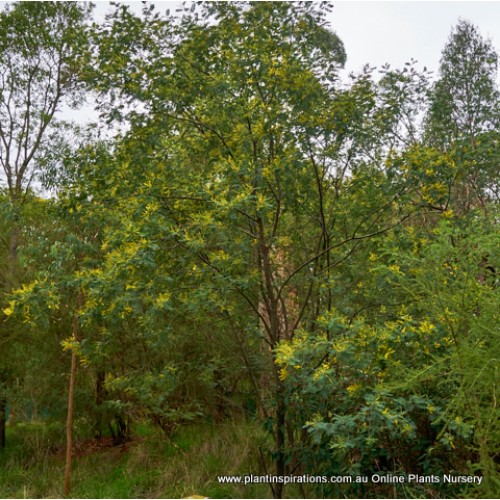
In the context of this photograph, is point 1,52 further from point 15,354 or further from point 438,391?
point 438,391

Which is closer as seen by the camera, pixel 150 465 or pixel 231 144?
pixel 231 144

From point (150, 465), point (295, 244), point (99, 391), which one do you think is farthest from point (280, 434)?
point (99, 391)

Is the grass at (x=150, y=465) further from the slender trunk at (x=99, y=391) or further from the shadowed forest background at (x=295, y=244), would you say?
the slender trunk at (x=99, y=391)

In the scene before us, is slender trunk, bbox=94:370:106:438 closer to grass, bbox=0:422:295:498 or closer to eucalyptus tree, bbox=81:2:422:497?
grass, bbox=0:422:295:498

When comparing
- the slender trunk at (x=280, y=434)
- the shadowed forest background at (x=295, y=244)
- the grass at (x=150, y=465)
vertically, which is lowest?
the grass at (x=150, y=465)

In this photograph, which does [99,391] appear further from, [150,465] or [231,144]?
[231,144]

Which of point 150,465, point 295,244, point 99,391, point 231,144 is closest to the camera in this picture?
point 231,144

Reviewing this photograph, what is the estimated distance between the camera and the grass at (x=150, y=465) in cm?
682

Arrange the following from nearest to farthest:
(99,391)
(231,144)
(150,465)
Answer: (231,144)
(150,465)
(99,391)

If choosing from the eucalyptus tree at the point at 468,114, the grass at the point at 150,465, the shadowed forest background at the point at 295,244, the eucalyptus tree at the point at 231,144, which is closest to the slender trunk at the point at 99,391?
the grass at the point at 150,465

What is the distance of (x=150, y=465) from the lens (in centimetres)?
824

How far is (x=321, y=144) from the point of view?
5.13 metres

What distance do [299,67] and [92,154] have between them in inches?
84.1

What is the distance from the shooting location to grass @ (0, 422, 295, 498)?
22.4 feet
